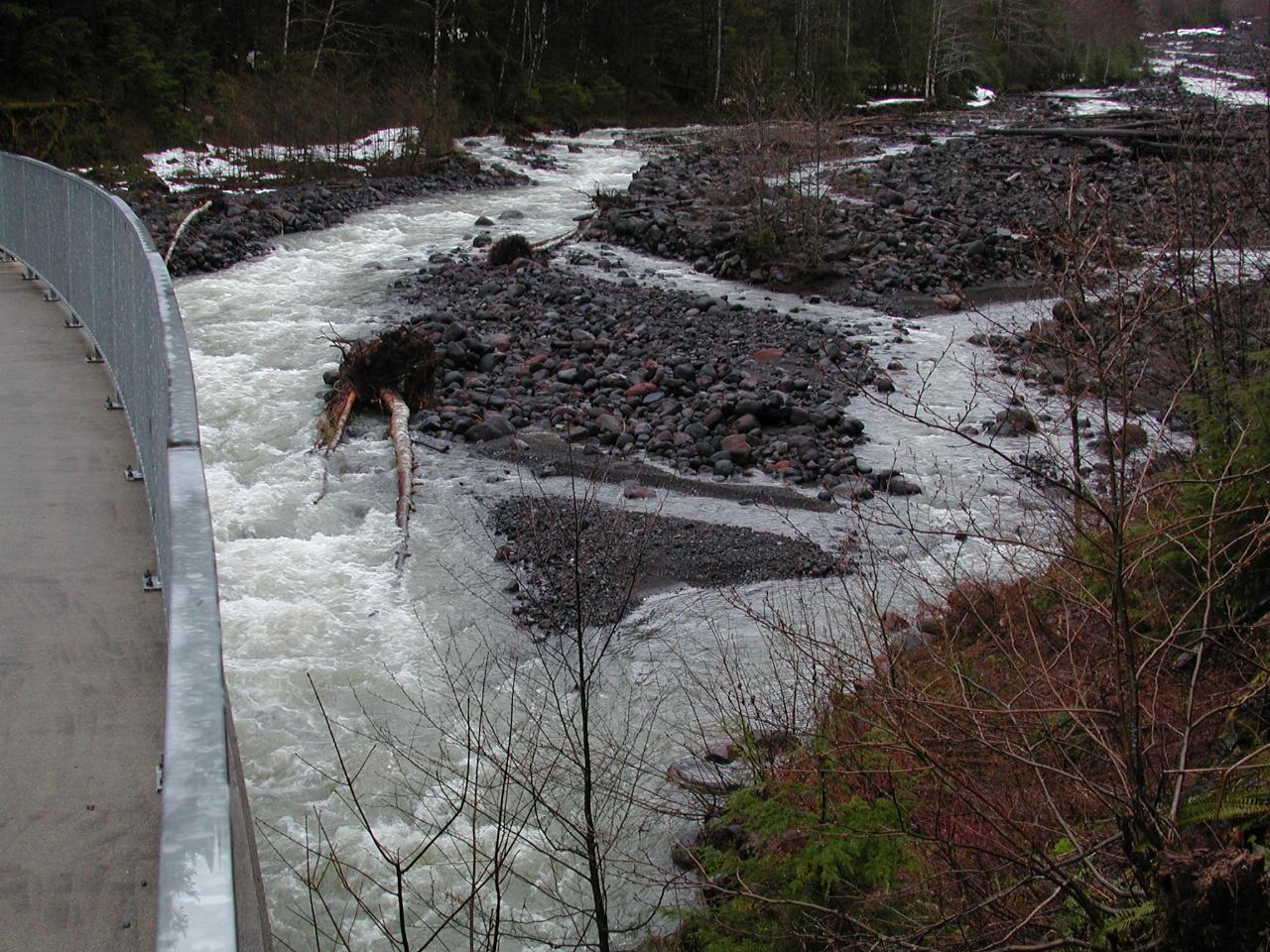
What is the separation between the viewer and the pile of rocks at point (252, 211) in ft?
64.2

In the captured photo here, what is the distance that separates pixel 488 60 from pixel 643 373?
35.0 meters

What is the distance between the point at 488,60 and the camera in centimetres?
4534

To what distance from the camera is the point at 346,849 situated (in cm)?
589

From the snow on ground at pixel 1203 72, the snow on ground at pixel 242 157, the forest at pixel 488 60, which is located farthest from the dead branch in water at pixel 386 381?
the snow on ground at pixel 242 157

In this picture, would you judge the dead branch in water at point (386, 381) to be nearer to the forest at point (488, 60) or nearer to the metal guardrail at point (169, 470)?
the metal guardrail at point (169, 470)

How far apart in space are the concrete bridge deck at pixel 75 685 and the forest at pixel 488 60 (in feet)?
24.1

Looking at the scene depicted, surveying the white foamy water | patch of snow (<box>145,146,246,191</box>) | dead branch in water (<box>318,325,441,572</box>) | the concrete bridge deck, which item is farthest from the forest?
dead branch in water (<box>318,325,441,572</box>)

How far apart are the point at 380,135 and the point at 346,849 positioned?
28438mm

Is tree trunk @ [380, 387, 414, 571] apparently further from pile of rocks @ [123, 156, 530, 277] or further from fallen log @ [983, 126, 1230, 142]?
fallen log @ [983, 126, 1230, 142]

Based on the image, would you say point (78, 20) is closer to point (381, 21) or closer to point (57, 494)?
point (381, 21)

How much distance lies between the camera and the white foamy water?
19.2 feet

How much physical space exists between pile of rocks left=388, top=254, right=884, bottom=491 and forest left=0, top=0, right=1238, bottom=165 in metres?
4.91

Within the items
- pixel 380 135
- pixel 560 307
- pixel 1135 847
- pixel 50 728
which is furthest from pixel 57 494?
pixel 380 135

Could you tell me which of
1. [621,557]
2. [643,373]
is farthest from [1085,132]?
[621,557]
